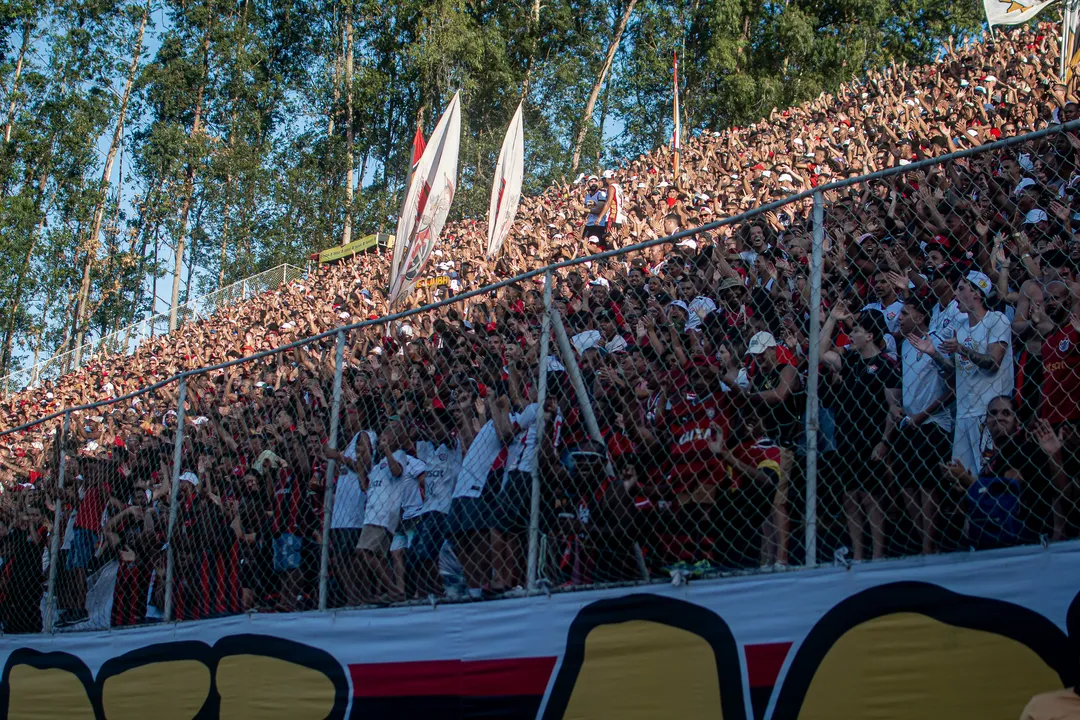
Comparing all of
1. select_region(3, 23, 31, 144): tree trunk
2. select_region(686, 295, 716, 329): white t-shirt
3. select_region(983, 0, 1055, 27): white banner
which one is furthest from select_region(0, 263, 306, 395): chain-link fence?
select_region(686, 295, 716, 329): white t-shirt

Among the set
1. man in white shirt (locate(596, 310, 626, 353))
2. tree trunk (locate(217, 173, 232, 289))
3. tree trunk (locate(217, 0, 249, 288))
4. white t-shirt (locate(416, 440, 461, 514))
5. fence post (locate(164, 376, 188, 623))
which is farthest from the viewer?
tree trunk (locate(217, 0, 249, 288))

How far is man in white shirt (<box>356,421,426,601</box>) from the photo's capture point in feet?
19.6

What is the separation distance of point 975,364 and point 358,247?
23.8 metres

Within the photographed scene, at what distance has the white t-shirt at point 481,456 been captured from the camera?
557cm

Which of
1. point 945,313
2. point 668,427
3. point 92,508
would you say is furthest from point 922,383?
point 92,508

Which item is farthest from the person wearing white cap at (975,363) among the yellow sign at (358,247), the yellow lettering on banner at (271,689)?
the yellow sign at (358,247)

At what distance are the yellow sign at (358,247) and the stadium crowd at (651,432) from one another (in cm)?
1801

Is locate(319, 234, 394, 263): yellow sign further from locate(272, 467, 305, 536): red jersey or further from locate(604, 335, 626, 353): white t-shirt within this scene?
locate(604, 335, 626, 353): white t-shirt

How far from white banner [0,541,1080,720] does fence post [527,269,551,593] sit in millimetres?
185

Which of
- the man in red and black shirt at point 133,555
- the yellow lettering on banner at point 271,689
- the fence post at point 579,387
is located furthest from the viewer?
the man in red and black shirt at point 133,555

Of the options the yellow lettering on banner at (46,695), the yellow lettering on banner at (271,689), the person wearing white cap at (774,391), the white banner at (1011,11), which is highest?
the white banner at (1011,11)

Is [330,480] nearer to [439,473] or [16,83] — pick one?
[439,473]

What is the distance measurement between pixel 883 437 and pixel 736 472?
0.67m

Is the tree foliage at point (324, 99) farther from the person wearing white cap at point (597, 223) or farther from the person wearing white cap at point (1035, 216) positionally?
the person wearing white cap at point (1035, 216)
